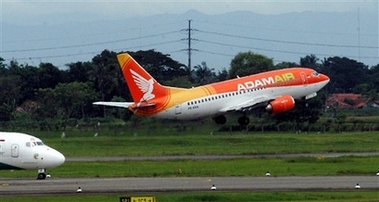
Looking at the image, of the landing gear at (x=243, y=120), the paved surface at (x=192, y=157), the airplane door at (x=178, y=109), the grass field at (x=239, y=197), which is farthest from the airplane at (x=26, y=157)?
the landing gear at (x=243, y=120)

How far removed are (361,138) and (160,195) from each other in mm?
36661

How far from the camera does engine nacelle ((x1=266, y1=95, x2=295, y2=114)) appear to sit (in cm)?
7831

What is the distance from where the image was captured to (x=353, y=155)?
61062mm

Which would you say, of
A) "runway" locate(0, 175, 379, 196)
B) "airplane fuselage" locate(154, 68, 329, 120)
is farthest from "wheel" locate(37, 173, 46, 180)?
"airplane fuselage" locate(154, 68, 329, 120)

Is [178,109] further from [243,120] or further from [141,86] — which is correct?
[243,120]

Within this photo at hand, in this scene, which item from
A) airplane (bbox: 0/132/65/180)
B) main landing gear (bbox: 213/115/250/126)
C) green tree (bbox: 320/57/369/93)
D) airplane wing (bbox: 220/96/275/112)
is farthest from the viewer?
green tree (bbox: 320/57/369/93)

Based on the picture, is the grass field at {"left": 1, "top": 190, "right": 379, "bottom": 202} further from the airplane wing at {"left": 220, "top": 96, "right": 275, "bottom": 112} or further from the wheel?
the airplane wing at {"left": 220, "top": 96, "right": 275, "bottom": 112}

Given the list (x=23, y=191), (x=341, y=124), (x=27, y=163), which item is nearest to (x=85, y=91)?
(x=341, y=124)

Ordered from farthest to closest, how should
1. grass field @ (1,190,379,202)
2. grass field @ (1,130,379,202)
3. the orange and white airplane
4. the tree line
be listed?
the tree line → the orange and white airplane → grass field @ (1,130,379,202) → grass field @ (1,190,379,202)

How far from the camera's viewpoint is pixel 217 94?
257 feet

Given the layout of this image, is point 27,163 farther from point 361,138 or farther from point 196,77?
point 196,77

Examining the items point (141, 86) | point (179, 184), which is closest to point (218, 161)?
point (179, 184)

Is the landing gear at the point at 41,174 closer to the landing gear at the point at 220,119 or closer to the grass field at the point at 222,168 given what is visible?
the grass field at the point at 222,168

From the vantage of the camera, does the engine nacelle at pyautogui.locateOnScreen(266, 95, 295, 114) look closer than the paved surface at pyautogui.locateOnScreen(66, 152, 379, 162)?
No
